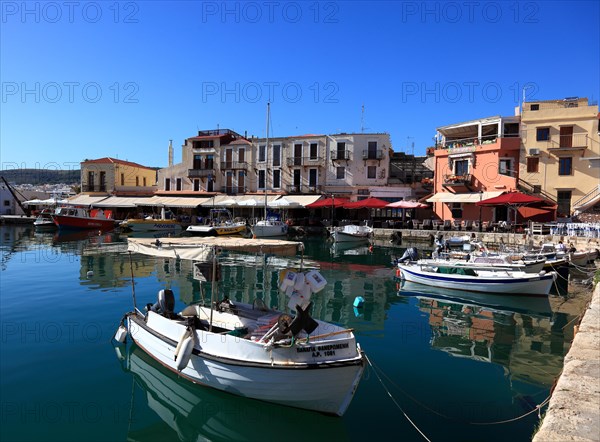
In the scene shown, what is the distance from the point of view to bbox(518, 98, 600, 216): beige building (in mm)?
32375

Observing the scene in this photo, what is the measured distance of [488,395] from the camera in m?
7.88

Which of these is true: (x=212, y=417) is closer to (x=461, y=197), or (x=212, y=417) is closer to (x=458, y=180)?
(x=461, y=197)

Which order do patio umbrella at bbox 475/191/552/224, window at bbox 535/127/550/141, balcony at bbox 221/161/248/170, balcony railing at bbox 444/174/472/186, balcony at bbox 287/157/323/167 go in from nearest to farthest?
patio umbrella at bbox 475/191/552/224 < window at bbox 535/127/550/141 < balcony railing at bbox 444/174/472/186 < balcony at bbox 287/157/323/167 < balcony at bbox 221/161/248/170

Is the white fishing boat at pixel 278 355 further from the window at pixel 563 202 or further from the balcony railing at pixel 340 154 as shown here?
the balcony railing at pixel 340 154

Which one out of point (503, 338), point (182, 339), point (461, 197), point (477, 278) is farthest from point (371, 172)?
point (182, 339)

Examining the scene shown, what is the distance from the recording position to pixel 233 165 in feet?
163

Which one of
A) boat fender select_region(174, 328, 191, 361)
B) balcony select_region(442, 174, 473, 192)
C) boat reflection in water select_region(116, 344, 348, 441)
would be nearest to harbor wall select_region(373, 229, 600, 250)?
balcony select_region(442, 174, 473, 192)

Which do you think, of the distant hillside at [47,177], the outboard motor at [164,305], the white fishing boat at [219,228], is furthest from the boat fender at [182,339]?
the distant hillside at [47,177]

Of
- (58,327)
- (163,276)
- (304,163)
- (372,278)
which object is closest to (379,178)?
(304,163)

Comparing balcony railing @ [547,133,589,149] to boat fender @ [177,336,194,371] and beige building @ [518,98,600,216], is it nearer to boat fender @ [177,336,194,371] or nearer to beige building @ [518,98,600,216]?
beige building @ [518,98,600,216]

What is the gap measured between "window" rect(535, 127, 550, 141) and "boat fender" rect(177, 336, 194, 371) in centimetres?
3590

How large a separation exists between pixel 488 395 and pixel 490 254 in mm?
12329

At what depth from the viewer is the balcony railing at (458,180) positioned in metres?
37.4

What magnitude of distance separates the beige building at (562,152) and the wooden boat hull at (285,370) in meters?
32.5
